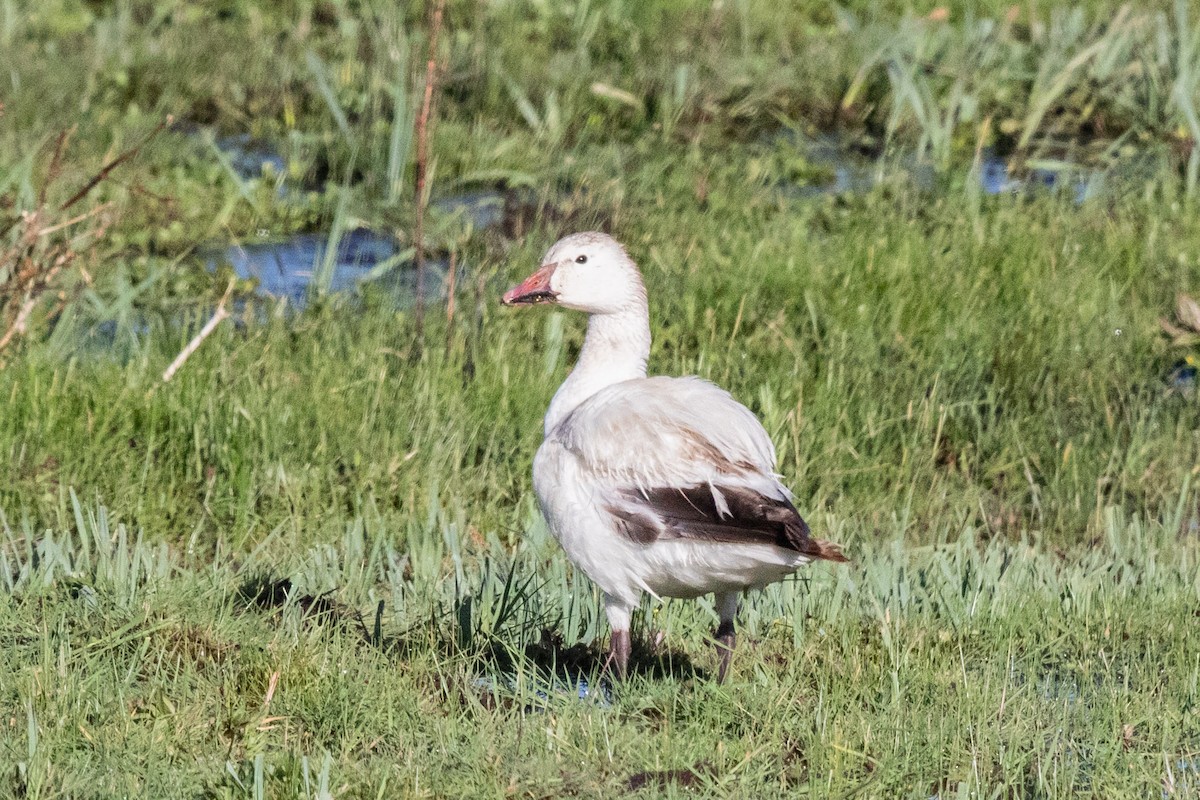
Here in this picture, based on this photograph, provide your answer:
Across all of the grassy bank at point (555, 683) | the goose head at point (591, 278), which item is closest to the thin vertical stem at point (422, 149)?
the grassy bank at point (555, 683)

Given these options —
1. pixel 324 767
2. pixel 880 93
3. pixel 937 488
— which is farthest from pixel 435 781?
pixel 880 93

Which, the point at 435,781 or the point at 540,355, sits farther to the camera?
the point at 540,355

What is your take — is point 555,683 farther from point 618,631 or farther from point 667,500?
point 667,500

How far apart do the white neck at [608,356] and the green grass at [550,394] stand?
1.87 feet

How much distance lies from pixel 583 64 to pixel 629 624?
6066 millimetres

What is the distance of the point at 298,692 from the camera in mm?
4195

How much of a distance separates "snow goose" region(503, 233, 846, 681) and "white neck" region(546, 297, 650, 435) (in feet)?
0.27

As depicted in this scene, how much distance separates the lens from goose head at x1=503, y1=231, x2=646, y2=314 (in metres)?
4.87

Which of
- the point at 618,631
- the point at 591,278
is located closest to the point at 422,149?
the point at 591,278

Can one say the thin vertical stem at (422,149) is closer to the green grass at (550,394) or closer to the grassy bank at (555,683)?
the green grass at (550,394)

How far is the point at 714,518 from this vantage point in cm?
409

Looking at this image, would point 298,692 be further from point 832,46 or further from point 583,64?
point 832,46

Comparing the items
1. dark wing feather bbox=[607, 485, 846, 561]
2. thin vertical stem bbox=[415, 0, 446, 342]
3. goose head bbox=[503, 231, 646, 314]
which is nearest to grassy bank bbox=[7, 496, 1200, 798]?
dark wing feather bbox=[607, 485, 846, 561]

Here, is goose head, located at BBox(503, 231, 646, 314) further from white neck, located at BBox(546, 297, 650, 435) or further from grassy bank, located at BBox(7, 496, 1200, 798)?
grassy bank, located at BBox(7, 496, 1200, 798)
